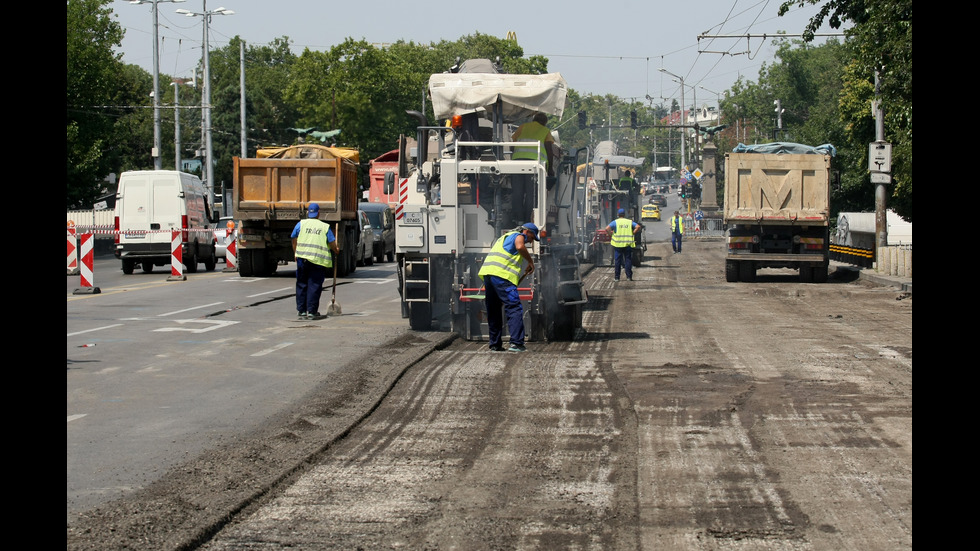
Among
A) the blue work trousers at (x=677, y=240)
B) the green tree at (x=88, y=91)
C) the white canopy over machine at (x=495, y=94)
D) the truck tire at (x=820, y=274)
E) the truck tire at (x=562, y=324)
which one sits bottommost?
the truck tire at (x=562, y=324)

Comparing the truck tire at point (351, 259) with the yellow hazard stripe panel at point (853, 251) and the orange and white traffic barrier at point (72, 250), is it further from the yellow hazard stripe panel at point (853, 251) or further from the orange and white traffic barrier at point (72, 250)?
the yellow hazard stripe panel at point (853, 251)

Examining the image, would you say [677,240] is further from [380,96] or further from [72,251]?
[380,96]

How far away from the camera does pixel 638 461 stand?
6805 mm

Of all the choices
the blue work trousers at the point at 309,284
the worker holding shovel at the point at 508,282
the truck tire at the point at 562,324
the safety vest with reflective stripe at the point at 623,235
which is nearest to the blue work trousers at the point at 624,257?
the safety vest with reflective stripe at the point at 623,235

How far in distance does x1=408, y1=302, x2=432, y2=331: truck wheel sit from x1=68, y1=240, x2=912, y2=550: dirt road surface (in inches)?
73.5

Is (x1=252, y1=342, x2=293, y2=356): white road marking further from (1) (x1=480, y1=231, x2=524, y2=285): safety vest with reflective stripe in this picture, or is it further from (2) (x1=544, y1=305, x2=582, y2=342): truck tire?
(2) (x1=544, y1=305, x2=582, y2=342): truck tire

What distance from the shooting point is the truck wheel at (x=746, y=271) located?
2616 centimetres

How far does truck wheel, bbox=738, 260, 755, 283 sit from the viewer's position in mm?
26156

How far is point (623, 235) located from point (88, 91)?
3088 centimetres

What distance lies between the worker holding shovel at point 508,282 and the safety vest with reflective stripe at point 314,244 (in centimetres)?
409

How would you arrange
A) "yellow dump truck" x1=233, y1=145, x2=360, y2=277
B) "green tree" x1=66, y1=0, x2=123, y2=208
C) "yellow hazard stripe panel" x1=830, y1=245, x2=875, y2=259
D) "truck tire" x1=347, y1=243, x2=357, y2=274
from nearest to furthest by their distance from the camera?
"yellow dump truck" x1=233, y1=145, x2=360, y2=277, "truck tire" x1=347, y1=243, x2=357, y2=274, "yellow hazard stripe panel" x1=830, y1=245, x2=875, y2=259, "green tree" x1=66, y1=0, x2=123, y2=208

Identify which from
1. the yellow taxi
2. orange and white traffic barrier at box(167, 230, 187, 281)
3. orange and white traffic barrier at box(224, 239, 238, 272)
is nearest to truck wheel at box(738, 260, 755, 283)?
orange and white traffic barrier at box(167, 230, 187, 281)
